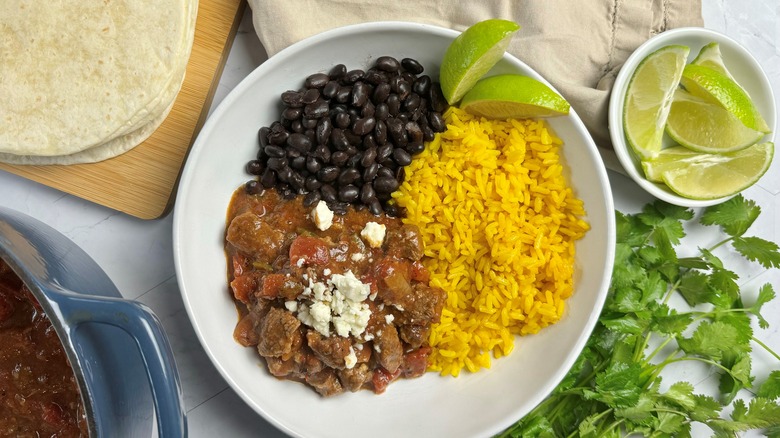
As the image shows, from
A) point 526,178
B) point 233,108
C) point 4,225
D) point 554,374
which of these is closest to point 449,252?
point 526,178

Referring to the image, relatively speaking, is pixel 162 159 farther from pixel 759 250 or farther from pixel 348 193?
pixel 759 250

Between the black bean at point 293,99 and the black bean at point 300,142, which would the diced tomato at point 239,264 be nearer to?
the black bean at point 300,142

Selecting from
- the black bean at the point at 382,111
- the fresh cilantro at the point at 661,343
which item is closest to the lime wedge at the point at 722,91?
the fresh cilantro at the point at 661,343

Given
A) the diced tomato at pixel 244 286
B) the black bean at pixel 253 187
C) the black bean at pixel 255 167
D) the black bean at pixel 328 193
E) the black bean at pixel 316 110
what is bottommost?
the diced tomato at pixel 244 286

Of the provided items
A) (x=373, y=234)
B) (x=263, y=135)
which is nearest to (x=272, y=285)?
(x=373, y=234)

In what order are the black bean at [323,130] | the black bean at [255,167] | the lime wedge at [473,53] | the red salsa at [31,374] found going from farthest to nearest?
1. the black bean at [255,167]
2. the black bean at [323,130]
3. the lime wedge at [473,53]
4. the red salsa at [31,374]
